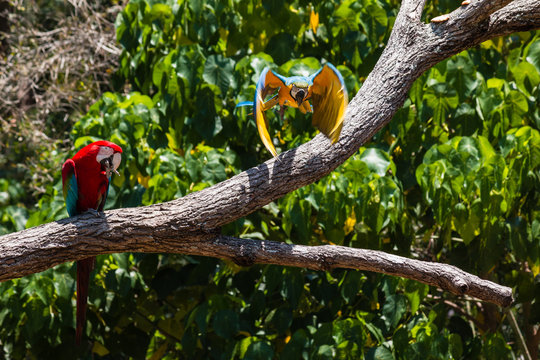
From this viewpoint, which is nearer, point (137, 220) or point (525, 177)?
point (137, 220)

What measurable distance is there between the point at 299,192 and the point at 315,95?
661 millimetres

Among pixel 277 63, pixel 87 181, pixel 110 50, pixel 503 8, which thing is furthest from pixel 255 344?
pixel 110 50

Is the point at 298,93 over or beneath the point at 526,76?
over

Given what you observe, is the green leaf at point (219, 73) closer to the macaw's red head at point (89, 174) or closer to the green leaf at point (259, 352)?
the macaw's red head at point (89, 174)

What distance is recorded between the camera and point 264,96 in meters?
2.23

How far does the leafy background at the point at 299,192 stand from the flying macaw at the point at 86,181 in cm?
39

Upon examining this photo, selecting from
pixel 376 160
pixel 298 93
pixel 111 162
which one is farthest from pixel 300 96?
pixel 376 160

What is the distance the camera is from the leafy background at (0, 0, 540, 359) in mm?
2803

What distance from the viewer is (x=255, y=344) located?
2895mm

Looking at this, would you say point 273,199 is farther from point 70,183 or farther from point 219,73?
point 219,73

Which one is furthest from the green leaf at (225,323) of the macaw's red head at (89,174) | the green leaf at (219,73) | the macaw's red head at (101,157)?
the green leaf at (219,73)

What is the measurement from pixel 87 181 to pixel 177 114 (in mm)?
792

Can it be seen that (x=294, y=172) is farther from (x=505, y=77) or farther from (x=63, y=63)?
(x=63, y=63)

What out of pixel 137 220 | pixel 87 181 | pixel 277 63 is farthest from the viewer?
pixel 277 63
